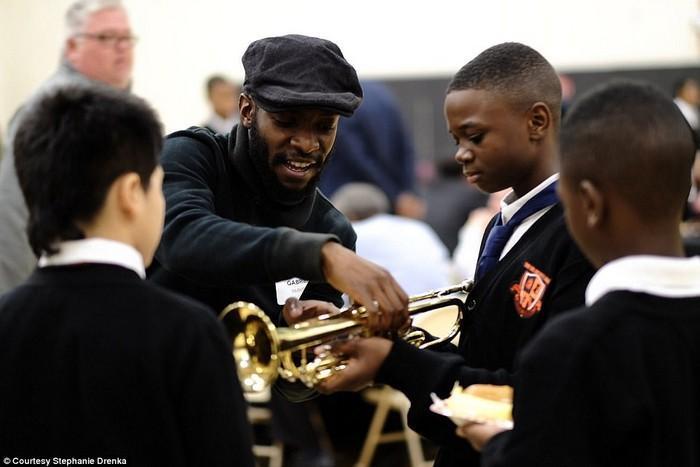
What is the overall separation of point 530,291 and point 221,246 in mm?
653

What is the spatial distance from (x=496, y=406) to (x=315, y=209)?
1.03 meters

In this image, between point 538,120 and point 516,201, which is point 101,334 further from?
point 538,120

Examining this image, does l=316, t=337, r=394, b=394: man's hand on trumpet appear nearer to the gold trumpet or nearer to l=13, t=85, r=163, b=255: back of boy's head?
the gold trumpet

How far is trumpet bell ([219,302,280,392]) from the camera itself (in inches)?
85.1

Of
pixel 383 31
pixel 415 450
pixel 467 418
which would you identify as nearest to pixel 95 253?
pixel 467 418

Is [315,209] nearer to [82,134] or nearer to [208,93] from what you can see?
[82,134]

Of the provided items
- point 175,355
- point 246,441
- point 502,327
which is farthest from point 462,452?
point 175,355

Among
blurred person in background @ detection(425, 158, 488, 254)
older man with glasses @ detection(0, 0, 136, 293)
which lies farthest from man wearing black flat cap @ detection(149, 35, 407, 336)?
blurred person in background @ detection(425, 158, 488, 254)

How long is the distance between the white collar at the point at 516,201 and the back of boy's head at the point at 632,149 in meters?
0.50

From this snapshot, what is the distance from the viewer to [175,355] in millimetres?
1793

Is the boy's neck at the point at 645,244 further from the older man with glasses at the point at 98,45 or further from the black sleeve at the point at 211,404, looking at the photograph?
the older man with glasses at the point at 98,45

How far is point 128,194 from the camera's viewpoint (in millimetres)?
1856

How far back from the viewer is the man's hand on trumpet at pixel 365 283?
6.97 ft

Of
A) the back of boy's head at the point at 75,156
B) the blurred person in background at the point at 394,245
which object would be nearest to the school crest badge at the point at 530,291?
the back of boy's head at the point at 75,156
